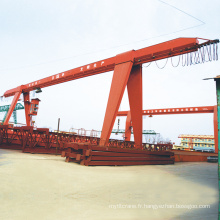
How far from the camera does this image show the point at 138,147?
11.9 m

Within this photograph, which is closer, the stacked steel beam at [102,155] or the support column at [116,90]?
the stacked steel beam at [102,155]

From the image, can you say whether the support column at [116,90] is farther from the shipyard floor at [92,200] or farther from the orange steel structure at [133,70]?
the shipyard floor at [92,200]

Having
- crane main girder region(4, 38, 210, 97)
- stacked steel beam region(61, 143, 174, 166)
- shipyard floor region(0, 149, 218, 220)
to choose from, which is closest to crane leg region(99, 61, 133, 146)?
crane main girder region(4, 38, 210, 97)

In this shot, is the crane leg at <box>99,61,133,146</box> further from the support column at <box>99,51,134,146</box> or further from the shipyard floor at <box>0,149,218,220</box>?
the shipyard floor at <box>0,149,218,220</box>

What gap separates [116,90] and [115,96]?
38cm

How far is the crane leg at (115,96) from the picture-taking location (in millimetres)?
10555

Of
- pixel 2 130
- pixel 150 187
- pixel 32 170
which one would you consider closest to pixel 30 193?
pixel 32 170

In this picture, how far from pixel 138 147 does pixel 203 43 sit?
6.91 metres

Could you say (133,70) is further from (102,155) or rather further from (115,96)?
(102,155)

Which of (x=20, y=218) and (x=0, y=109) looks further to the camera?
(x=0, y=109)

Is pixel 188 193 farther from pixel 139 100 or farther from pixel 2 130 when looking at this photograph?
pixel 2 130

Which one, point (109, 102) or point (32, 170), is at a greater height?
point (109, 102)

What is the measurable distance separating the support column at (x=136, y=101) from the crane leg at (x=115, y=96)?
1098 mm

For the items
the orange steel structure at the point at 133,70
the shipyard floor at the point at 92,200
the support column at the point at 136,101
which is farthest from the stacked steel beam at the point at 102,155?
the shipyard floor at the point at 92,200
